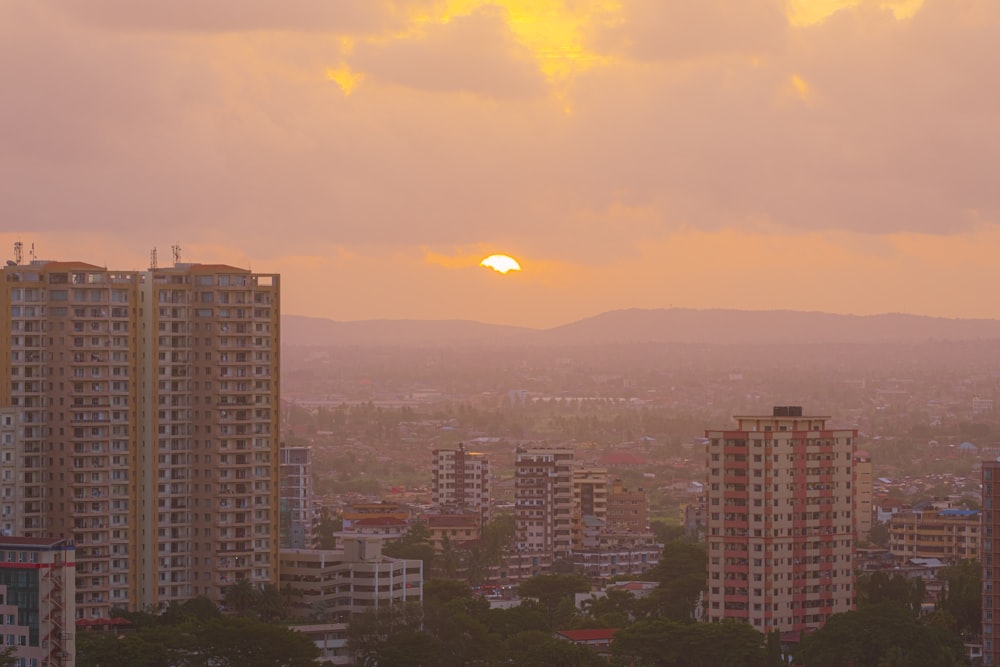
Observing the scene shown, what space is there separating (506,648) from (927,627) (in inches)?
572

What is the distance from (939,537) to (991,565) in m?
45.2

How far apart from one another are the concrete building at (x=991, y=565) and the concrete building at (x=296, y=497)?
5623cm

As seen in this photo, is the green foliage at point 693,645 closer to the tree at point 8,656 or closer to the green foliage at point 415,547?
the tree at point 8,656

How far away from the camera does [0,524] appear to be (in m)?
77.8

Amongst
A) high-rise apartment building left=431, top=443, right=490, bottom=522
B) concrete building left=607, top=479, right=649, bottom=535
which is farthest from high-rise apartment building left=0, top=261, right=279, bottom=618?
concrete building left=607, top=479, right=649, bottom=535

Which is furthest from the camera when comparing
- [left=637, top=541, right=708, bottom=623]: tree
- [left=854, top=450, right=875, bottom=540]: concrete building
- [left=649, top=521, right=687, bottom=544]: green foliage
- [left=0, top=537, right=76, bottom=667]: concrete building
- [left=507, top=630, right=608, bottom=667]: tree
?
[left=854, top=450, right=875, bottom=540]: concrete building

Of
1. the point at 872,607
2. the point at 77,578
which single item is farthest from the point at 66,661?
the point at 872,607

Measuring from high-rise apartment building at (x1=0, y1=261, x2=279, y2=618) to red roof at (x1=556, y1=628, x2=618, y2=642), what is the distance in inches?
444

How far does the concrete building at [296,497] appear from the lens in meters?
126

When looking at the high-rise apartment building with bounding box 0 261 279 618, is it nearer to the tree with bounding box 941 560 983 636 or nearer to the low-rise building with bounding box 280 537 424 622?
the low-rise building with bounding box 280 537 424 622

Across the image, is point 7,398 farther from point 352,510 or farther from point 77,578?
point 352,510

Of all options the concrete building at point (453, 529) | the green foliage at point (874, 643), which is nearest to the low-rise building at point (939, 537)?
the concrete building at point (453, 529)

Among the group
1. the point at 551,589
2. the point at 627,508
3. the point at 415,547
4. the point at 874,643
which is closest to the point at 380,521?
the point at 415,547

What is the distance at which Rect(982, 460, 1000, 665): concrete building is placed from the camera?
73.2m
